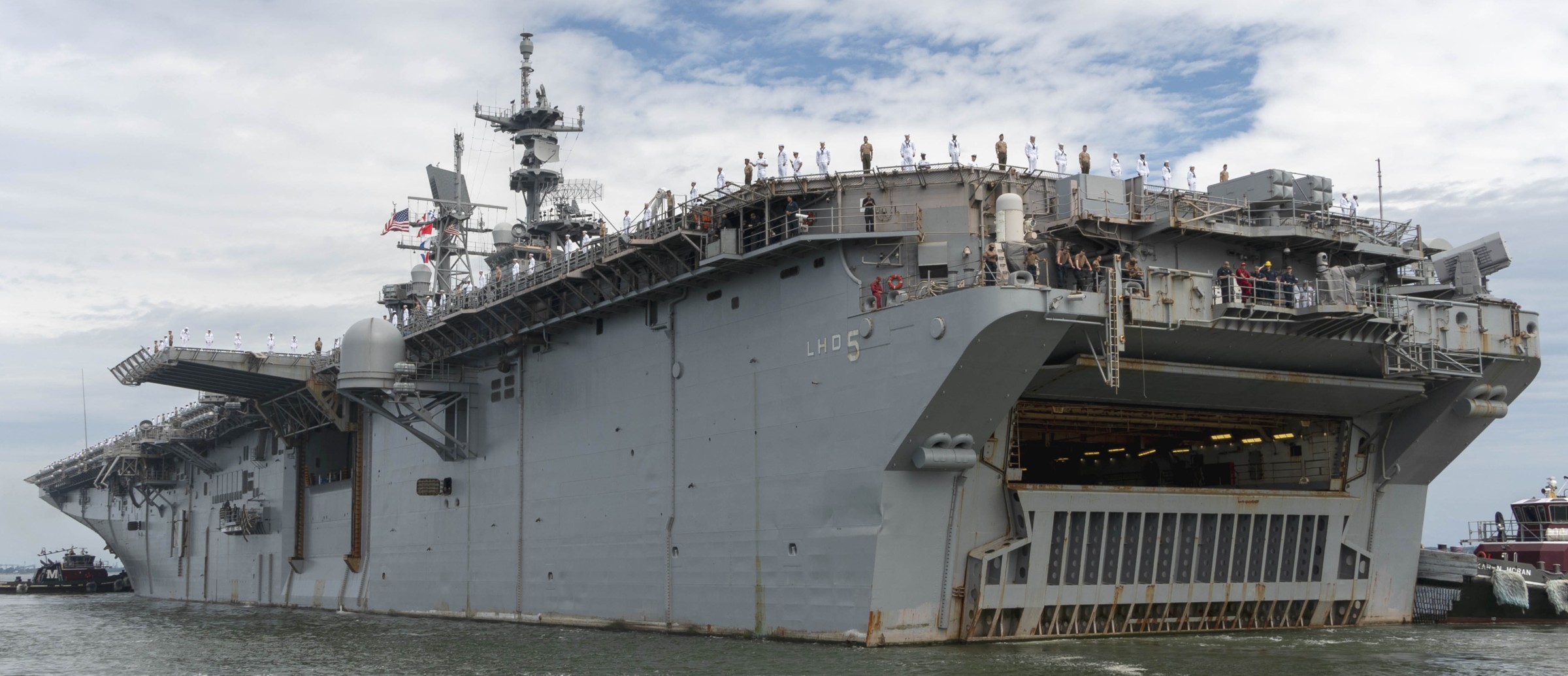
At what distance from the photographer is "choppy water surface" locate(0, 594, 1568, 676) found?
2103 centimetres

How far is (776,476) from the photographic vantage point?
24859 millimetres

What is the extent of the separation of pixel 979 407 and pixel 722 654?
20.3 feet

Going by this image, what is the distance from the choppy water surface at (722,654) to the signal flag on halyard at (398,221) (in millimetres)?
17352

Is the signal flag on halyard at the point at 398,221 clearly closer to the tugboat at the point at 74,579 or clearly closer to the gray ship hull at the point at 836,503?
the gray ship hull at the point at 836,503

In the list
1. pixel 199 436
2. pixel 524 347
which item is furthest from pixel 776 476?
pixel 199 436

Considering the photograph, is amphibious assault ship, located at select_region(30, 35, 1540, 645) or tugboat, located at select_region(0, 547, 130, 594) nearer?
amphibious assault ship, located at select_region(30, 35, 1540, 645)

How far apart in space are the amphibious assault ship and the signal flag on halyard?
1515 cm

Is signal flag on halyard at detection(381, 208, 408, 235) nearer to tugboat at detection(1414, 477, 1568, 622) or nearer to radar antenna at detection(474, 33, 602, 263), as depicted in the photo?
radar antenna at detection(474, 33, 602, 263)

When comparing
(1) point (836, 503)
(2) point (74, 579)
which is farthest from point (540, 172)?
(2) point (74, 579)

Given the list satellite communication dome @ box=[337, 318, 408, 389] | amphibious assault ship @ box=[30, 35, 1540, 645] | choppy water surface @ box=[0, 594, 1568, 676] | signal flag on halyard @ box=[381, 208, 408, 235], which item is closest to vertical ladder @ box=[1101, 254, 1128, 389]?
amphibious assault ship @ box=[30, 35, 1540, 645]

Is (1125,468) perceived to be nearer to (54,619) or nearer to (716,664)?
(716,664)

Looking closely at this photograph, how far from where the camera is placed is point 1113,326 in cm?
2212

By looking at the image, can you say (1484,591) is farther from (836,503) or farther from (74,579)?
(74,579)

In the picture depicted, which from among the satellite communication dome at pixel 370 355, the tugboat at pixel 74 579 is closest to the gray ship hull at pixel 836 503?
the satellite communication dome at pixel 370 355
